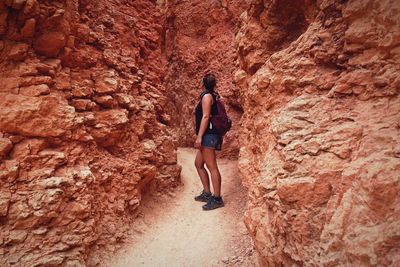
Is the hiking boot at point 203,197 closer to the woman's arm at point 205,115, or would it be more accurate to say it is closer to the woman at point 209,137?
the woman at point 209,137

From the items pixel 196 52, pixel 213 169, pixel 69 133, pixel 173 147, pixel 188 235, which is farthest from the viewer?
pixel 196 52

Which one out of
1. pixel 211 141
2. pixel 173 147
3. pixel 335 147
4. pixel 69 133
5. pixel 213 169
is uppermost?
pixel 335 147

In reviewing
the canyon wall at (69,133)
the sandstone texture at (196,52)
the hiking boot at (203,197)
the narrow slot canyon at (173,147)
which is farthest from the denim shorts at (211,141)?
the sandstone texture at (196,52)

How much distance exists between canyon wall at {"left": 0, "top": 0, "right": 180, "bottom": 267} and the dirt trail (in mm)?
279

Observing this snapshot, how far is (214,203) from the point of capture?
14.7ft

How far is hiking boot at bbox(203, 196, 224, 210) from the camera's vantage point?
14.6ft

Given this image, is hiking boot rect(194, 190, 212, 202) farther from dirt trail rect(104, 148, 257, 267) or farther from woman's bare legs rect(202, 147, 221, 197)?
woman's bare legs rect(202, 147, 221, 197)

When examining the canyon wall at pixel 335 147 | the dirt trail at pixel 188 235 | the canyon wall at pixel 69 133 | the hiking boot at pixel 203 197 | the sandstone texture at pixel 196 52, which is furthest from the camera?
the sandstone texture at pixel 196 52

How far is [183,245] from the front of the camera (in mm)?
3637

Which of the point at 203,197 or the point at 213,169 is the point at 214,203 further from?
the point at 213,169

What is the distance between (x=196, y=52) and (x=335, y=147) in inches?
320

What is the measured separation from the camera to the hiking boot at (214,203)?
445cm

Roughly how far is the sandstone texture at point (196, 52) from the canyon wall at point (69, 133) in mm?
3666

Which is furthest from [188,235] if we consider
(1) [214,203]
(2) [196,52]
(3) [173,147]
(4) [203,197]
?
(2) [196,52]
